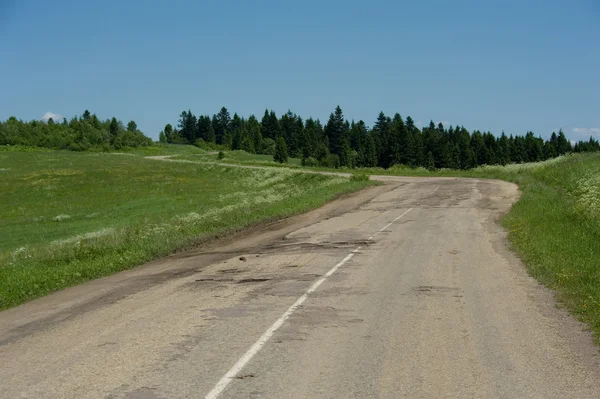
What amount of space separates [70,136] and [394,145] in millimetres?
84438

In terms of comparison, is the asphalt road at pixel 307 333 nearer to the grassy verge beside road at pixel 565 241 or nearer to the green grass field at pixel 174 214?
the grassy verge beside road at pixel 565 241

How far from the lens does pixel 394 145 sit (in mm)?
125375

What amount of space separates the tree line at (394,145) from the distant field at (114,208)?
40.9m

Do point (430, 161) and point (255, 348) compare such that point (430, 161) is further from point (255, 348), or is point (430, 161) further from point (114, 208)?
point (255, 348)

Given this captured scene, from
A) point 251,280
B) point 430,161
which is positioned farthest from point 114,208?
point 430,161

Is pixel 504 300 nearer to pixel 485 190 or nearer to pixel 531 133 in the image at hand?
pixel 485 190

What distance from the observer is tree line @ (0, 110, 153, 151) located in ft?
467

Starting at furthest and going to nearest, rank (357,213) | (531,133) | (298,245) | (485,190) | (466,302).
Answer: (531,133) < (485,190) < (357,213) < (298,245) < (466,302)

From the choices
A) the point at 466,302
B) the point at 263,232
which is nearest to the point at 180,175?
the point at 263,232

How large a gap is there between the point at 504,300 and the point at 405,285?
1985 mm

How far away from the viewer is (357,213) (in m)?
26.9

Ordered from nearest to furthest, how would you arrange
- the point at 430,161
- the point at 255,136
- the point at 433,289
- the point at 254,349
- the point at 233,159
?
the point at 254,349 < the point at 433,289 < the point at 233,159 < the point at 430,161 < the point at 255,136

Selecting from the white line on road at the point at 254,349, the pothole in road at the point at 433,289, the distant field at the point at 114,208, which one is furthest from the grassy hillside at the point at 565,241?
the distant field at the point at 114,208

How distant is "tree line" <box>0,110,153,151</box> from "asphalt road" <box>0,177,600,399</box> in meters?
136
